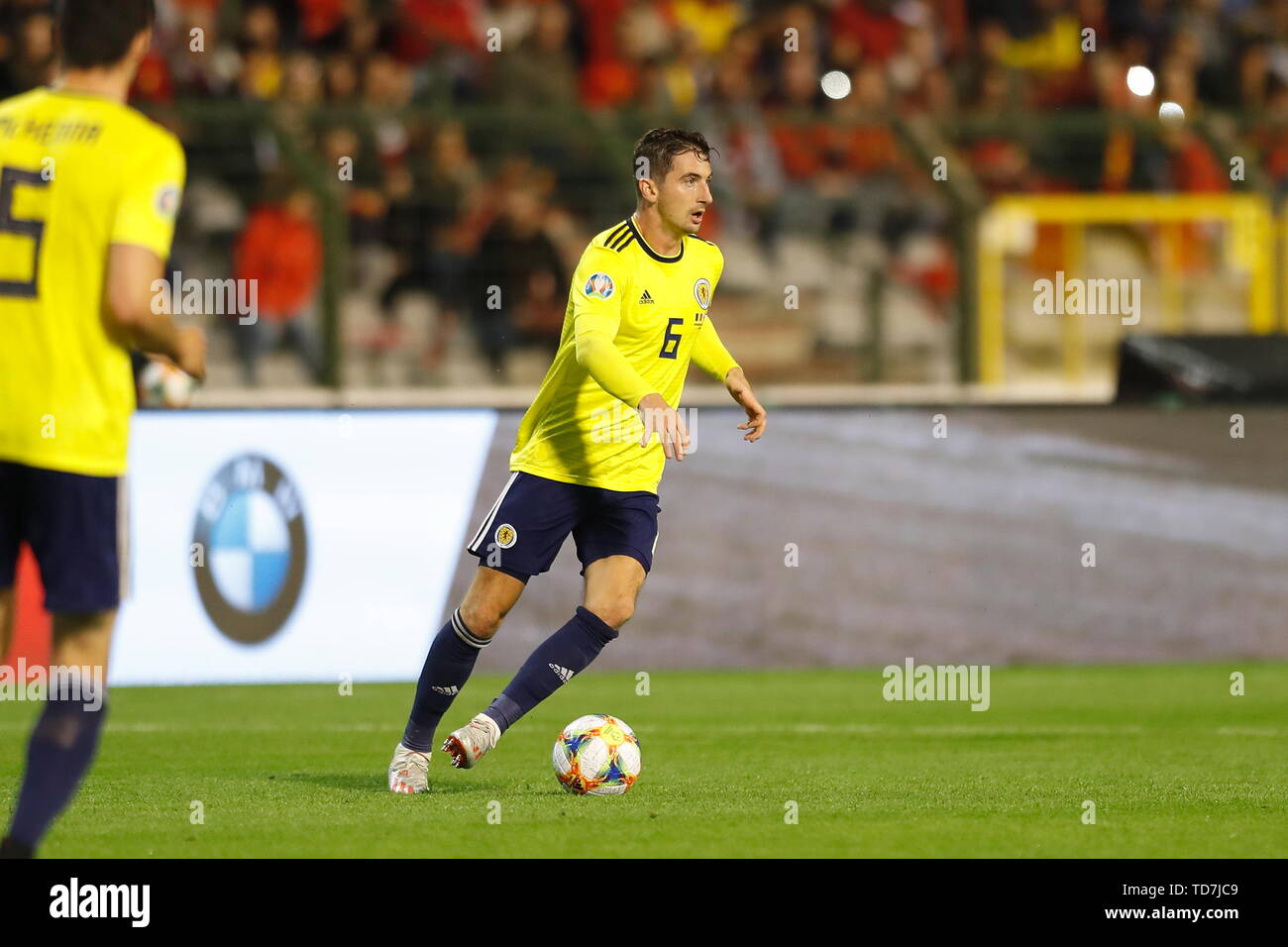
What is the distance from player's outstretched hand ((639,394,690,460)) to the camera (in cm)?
657

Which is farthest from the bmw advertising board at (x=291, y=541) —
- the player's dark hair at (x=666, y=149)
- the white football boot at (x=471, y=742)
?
the player's dark hair at (x=666, y=149)

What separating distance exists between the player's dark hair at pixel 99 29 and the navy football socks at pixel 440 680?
2896 millimetres

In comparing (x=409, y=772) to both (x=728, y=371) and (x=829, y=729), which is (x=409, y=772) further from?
(x=829, y=729)

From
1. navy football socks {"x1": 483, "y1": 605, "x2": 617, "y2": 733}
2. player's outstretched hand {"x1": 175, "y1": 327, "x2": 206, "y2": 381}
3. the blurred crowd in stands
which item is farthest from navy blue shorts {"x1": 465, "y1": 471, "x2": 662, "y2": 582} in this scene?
the blurred crowd in stands

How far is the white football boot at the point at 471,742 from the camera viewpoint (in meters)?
7.22

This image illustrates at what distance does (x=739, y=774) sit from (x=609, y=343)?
5.73 ft

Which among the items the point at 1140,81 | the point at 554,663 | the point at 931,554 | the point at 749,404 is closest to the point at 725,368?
the point at 749,404

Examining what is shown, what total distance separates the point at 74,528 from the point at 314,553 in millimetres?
6643

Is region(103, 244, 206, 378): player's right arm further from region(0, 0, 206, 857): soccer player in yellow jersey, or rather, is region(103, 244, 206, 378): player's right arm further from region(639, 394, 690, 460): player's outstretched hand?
region(639, 394, 690, 460): player's outstretched hand

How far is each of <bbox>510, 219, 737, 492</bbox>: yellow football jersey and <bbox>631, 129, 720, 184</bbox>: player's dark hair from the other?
221mm

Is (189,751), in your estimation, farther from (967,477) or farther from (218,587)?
(967,477)

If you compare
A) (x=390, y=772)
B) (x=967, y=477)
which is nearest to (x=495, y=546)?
(x=390, y=772)
